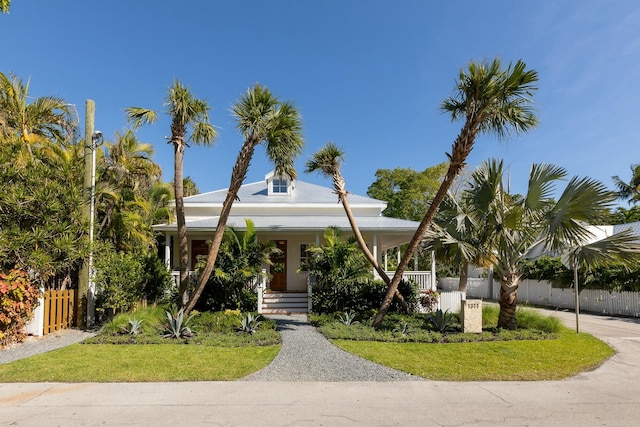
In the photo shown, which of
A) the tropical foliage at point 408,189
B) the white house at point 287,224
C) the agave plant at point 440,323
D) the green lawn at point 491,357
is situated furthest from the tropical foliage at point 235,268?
the tropical foliage at point 408,189

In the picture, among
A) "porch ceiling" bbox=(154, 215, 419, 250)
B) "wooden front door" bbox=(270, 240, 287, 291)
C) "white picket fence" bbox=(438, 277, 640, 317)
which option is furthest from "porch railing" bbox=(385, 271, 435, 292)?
"white picket fence" bbox=(438, 277, 640, 317)

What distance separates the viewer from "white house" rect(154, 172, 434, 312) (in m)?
15.7

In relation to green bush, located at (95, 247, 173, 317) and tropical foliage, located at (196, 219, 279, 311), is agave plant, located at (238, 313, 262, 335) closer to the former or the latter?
tropical foliage, located at (196, 219, 279, 311)

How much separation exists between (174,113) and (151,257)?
517 cm

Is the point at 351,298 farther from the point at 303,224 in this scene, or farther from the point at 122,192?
the point at 122,192

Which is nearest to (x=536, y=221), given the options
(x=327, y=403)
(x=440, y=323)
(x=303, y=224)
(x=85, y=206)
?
(x=440, y=323)

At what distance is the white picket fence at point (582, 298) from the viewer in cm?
1525

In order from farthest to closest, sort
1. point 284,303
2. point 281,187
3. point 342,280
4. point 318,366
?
point 281,187 < point 284,303 < point 342,280 < point 318,366

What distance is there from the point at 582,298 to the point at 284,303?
13.5m

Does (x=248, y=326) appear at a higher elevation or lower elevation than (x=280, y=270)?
lower

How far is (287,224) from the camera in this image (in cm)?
1650

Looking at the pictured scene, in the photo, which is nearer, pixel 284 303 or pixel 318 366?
pixel 318 366

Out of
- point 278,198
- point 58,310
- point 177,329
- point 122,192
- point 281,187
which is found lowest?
point 177,329

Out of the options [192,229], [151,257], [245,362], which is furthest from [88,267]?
[245,362]
